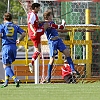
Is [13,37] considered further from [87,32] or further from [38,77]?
[87,32]

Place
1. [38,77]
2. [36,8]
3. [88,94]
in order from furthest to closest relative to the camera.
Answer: [38,77], [36,8], [88,94]

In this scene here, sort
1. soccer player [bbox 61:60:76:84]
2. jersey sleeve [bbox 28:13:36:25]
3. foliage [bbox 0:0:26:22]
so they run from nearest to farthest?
1. jersey sleeve [bbox 28:13:36:25]
2. soccer player [bbox 61:60:76:84]
3. foliage [bbox 0:0:26:22]

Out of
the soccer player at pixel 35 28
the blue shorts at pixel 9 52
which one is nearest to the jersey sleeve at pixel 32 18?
the soccer player at pixel 35 28

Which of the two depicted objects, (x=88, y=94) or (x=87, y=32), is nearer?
(x=88, y=94)

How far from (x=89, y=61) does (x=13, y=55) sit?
4.72m

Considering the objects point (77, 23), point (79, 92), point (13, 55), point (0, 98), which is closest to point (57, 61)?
point (77, 23)

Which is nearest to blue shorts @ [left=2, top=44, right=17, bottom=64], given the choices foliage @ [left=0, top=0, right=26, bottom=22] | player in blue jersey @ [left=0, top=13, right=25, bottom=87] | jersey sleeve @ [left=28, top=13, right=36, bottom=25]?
player in blue jersey @ [left=0, top=13, right=25, bottom=87]

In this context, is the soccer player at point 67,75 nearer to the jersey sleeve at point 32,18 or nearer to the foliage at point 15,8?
the jersey sleeve at point 32,18

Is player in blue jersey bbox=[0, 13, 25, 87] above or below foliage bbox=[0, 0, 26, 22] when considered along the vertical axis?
below

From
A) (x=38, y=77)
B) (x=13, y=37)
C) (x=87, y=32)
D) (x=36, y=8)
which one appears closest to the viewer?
(x=13, y=37)

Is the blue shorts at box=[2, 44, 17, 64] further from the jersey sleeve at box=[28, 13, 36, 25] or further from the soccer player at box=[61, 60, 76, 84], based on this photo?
the soccer player at box=[61, 60, 76, 84]

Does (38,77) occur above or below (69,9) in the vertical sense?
below

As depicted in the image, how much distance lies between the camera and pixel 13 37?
41.3 ft

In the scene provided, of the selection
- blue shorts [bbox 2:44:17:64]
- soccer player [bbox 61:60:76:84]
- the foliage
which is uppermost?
the foliage
